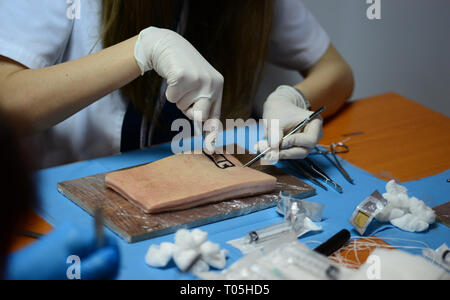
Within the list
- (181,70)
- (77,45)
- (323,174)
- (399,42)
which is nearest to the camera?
(181,70)

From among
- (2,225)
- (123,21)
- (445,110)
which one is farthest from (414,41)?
(2,225)

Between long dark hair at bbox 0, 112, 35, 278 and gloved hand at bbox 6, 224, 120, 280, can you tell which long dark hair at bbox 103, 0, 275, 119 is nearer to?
gloved hand at bbox 6, 224, 120, 280

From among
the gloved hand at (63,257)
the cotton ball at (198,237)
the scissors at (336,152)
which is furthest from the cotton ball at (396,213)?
the gloved hand at (63,257)

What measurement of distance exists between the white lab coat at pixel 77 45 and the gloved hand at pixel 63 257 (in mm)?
565

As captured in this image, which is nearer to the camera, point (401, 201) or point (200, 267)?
point (200, 267)

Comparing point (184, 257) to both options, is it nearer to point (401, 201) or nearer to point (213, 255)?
point (213, 255)

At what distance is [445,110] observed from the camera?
2.67 meters

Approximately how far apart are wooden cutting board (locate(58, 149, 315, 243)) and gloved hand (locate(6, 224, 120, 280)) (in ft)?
0.27

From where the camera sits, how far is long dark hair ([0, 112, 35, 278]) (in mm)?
423

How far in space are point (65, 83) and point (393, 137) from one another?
110 centimetres

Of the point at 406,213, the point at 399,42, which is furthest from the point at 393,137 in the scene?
the point at 399,42

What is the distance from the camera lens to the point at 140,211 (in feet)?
3.55

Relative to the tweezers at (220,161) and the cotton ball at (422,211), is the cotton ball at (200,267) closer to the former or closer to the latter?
the tweezers at (220,161)
